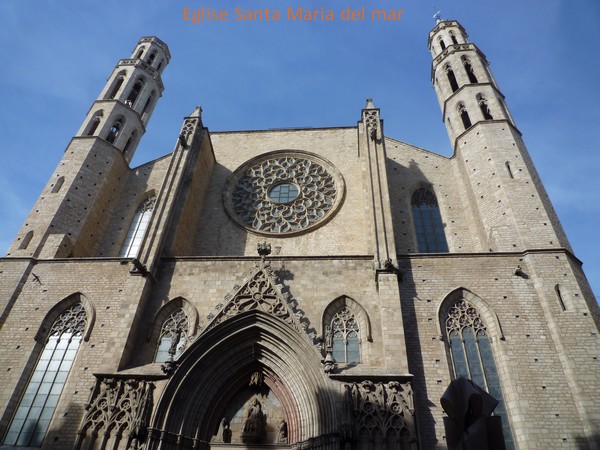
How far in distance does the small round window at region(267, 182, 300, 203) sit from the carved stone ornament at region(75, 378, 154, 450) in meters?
8.61

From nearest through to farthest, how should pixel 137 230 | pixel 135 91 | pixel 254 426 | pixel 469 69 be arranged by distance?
1. pixel 254 426
2. pixel 137 230
3. pixel 469 69
4. pixel 135 91

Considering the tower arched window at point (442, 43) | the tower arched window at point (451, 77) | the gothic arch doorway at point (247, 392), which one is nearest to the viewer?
the gothic arch doorway at point (247, 392)

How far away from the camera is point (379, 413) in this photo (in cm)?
853

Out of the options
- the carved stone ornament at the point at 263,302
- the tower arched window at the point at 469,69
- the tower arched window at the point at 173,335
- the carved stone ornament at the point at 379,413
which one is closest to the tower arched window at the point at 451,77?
the tower arched window at the point at 469,69

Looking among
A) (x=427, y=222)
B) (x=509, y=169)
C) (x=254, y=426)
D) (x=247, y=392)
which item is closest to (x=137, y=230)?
(x=247, y=392)

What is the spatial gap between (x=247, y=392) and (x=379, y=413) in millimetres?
3440

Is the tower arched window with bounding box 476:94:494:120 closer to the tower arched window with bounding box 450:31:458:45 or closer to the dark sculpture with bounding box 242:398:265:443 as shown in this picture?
the tower arched window with bounding box 450:31:458:45

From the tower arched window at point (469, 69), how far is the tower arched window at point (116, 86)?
15595 mm

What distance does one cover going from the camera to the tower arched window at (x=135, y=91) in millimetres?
19450

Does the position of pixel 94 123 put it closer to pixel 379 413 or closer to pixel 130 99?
pixel 130 99

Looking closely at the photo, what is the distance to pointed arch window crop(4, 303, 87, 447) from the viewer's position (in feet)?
31.6

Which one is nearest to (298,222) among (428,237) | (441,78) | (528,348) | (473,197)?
(428,237)

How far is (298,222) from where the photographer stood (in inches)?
598

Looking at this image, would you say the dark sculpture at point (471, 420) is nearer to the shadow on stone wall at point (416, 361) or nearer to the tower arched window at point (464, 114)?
the shadow on stone wall at point (416, 361)
